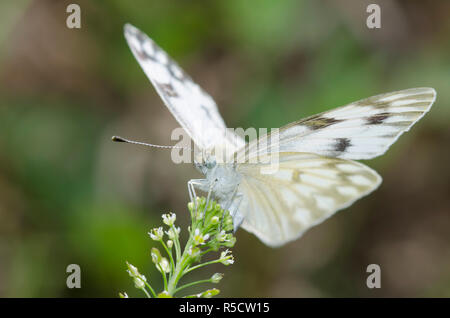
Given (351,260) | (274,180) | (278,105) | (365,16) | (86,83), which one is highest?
(365,16)

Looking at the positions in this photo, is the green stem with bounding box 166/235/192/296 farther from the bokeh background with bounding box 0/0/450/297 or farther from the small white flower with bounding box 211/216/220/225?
the bokeh background with bounding box 0/0/450/297

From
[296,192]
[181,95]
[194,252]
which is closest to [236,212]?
[296,192]

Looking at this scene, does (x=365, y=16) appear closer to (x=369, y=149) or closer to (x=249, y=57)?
(x=249, y=57)

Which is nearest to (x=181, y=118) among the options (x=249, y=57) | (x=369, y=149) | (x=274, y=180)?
(x=274, y=180)

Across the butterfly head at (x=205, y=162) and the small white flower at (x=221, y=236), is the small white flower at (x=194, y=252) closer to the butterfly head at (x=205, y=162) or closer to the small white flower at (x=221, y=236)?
the small white flower at (x=221, y=236)

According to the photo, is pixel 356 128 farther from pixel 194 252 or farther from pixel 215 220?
pixel 194 252

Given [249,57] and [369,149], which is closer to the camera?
[369,149]
